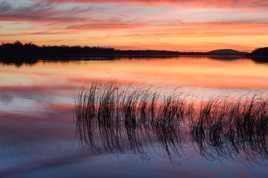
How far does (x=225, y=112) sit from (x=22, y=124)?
5.80 metres

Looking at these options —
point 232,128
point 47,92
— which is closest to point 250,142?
point 232,128

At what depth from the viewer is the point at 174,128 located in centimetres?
1248

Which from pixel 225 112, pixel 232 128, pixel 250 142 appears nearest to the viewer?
pixel 250 142

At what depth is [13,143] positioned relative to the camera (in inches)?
455

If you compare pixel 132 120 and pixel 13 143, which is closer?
pixel 13 143

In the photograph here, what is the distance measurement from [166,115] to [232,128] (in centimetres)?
201

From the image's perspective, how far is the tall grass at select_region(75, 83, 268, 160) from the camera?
434 inches

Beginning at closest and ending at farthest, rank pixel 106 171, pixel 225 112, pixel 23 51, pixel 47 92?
pixel 106 171 → pixel 225 112 → pixel 47 92 → pixel 23 51

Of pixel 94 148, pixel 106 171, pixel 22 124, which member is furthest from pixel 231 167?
pixel 22 124

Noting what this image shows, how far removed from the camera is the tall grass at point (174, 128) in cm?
1102

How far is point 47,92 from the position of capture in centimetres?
2503

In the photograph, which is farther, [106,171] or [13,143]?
[13,143]

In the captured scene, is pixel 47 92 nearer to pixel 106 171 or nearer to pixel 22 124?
pixel 22 124

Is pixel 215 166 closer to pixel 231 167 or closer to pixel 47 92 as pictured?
pixel 231 167
